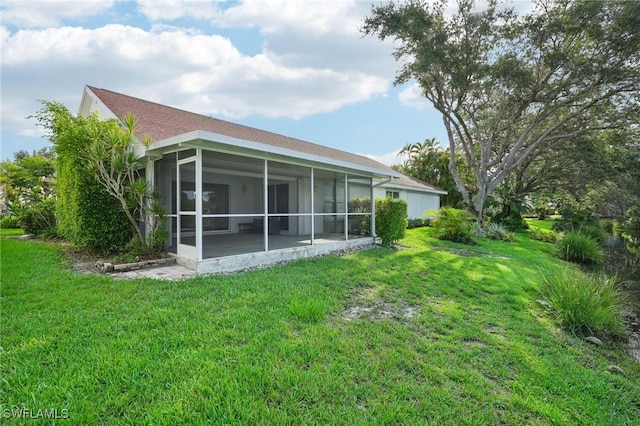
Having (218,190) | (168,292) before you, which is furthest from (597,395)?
(218,190)

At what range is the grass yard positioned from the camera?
251 centimetres

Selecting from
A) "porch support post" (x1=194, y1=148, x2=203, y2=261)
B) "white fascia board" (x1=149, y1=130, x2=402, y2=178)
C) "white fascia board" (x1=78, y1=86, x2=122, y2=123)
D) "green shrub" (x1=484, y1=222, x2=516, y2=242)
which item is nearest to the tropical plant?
"green shrub" (x1=484, y1=222, x2=516, y2=242)

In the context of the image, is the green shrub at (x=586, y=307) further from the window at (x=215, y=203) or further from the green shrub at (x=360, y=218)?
the window at (x=215, y=203)

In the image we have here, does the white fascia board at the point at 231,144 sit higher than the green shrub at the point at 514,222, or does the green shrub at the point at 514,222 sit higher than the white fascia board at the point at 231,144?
the white fascia board at the point at 231,144

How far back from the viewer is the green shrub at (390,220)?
11422mm

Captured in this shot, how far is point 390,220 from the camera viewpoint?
37.5 feet

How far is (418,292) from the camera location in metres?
5.94

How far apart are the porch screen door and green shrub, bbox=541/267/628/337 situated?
7239 millimetres

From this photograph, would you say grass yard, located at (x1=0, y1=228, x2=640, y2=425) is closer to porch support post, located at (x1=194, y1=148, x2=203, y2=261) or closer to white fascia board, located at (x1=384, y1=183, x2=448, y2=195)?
porch support post, located at (x1=194, y1=148, x2=203, y2=261)

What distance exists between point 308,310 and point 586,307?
15.3ft

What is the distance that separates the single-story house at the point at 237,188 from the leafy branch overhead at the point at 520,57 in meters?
7.88

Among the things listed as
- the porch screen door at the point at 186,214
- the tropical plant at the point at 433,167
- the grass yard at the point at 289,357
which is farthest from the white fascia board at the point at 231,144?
the tropical plant at the point at 433,167

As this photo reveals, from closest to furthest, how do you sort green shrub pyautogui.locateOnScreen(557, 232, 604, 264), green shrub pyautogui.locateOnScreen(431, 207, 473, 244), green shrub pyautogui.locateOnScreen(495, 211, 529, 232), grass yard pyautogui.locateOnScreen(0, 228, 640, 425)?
1. grass yard pyautogui.locateOnScreen(0, 228, 640, 425)
2. green shrub pyautogui.locateOnScreen(557, 232, 604, 264)
3. green shrub pyautogui.locateOnScreen(431, 207, 473, 244)
4. green shrub pyautogui.locateOnScreen(495, 211, 529, 232)

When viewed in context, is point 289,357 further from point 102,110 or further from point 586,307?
point 102,110
